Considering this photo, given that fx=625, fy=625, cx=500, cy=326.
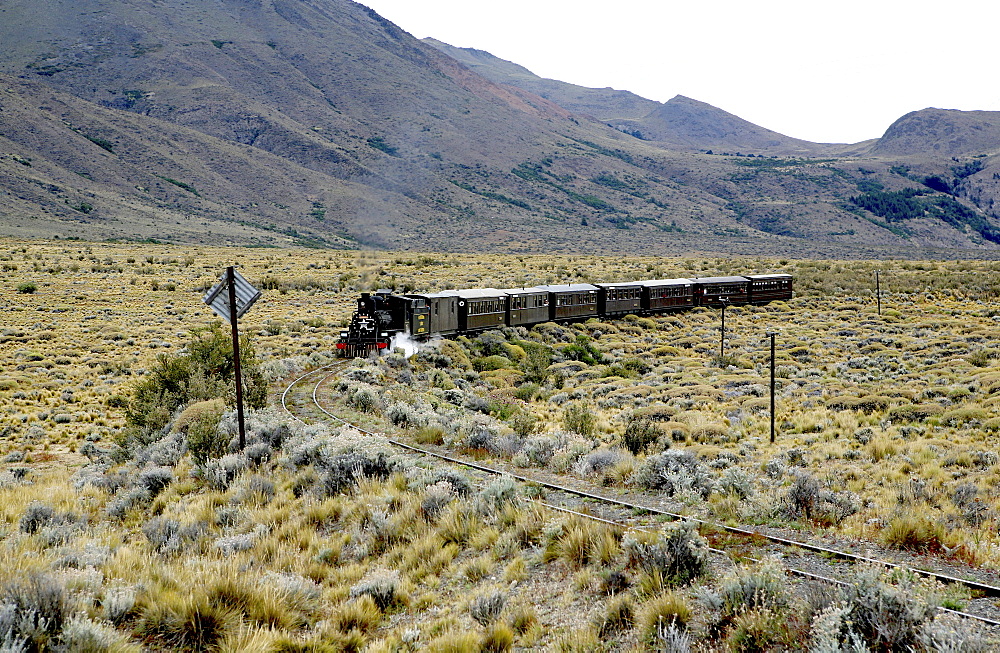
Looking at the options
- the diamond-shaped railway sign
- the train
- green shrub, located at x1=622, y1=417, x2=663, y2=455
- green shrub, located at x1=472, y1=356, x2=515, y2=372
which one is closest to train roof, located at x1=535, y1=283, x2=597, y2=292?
the train

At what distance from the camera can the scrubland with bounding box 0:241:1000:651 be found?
636 centimetres

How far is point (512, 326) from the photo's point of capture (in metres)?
39.3

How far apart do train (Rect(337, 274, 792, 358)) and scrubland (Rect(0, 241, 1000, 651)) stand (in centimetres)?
236

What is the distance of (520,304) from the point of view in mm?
39719

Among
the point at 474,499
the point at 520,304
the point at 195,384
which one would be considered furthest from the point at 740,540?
the point at 520,304

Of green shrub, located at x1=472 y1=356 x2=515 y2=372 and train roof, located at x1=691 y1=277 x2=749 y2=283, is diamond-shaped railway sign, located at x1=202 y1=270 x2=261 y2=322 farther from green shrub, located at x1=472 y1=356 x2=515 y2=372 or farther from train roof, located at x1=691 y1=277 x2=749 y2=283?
train roof, located at x1=691 y1=277 x2=749 y2=283

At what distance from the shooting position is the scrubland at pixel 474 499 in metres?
6.36

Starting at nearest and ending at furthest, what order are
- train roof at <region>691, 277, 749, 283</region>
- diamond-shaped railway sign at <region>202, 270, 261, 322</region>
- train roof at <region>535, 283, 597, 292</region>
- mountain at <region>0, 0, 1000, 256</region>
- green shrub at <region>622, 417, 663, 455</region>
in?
diamond-shaped railway sign at <region>202, 270, 261, 322</region>
green shrub at <region>622, 417, 663, 455</region>
train roof at <region>535, 283, 597, 292</region>
train roof at <region>691, 277, 749, 283</region>
mountain at <region>0, 0, 1000, 256</region>

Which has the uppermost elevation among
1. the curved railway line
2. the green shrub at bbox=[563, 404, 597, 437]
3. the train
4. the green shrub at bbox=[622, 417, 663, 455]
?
the train

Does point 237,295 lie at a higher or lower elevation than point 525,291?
higher

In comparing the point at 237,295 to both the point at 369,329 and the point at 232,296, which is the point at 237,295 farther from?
the point at 369,329

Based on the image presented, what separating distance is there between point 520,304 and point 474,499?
97.6ft

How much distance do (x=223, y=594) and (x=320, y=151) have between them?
180 metres

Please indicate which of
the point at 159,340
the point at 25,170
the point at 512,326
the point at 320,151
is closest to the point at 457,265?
the point at 512,326
